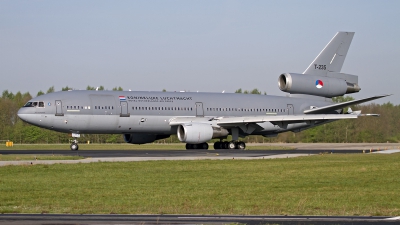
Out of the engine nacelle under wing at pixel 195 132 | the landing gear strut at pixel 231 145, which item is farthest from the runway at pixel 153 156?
the landing gear strut at pixel 231 145

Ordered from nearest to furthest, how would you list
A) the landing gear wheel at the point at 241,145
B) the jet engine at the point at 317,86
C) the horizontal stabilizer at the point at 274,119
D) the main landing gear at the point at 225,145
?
1. the horizontal stabilizer at the point at 274,119
2. the landing gear wheel at the point at 241,145
3. the main landing gear at the point at 225,145
4. the jet engine at the point at 317,86

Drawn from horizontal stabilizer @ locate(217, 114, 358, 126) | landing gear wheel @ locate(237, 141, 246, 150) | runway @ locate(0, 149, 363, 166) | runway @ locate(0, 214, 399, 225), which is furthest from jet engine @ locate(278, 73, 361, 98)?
runway @ locate(0, 214, 399, 225)

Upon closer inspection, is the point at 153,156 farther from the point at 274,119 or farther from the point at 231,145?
the point at 274,119

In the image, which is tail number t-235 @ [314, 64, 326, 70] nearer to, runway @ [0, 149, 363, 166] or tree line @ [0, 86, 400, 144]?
runway @ [0, 149, 363, 166]

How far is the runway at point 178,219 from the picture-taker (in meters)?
13.2

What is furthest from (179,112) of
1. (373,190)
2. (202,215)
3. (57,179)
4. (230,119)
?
(202,215)

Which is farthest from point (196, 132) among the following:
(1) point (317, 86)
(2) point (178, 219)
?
(2) point (178, 219)

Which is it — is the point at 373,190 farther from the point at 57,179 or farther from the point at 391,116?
the point at 391,116

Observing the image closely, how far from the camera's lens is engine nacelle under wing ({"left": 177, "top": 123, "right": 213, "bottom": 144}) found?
145ft

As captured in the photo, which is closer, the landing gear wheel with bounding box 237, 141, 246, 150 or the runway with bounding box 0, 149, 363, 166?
the runway with bounding box 0, 149, 363, 166

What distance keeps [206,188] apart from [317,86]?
112ft

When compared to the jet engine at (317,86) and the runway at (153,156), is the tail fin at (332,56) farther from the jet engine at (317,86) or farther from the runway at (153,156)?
the runway at (153,156)

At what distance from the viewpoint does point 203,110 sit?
48.9 metres

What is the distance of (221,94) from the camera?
51.5 meters
